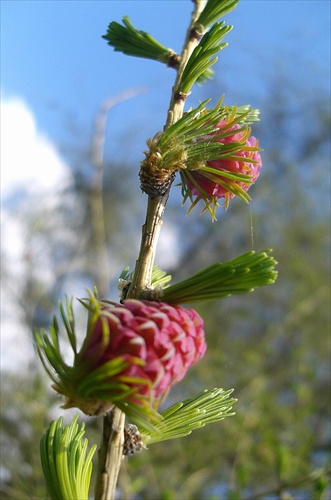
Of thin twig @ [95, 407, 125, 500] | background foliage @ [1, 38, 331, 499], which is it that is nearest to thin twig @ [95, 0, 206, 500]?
thin twig @ [95, 407, 125, 500]

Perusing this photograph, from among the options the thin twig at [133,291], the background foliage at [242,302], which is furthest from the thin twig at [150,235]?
the background foliage at [242,302]

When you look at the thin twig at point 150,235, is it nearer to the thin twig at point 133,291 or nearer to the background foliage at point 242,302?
the thin twig at point 133,291

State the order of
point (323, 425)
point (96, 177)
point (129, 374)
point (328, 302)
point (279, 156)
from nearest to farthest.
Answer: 1. point (129, 374)
2. point (96, 177)
3. point (323, 425)
4. point (328, 302)
5. point (279, 156)

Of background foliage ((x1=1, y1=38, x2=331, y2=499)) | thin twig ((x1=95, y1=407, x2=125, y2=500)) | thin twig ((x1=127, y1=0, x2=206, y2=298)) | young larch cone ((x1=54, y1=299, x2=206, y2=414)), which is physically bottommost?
thin twig ((x1=95, y1=407, x2=125, y2=500))

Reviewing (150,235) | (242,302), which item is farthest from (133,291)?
(242,302)

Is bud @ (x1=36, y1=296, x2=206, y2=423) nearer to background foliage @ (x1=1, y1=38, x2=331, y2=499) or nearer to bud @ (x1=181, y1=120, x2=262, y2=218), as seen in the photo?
bud @ (x1=181, y1=120, x2=262, y2=218)

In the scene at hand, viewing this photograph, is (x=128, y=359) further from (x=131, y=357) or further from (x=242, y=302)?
(x=242, y=302)

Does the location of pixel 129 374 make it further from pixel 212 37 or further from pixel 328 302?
pixel 328 302

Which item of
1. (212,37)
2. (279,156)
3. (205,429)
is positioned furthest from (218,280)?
(279,156)
